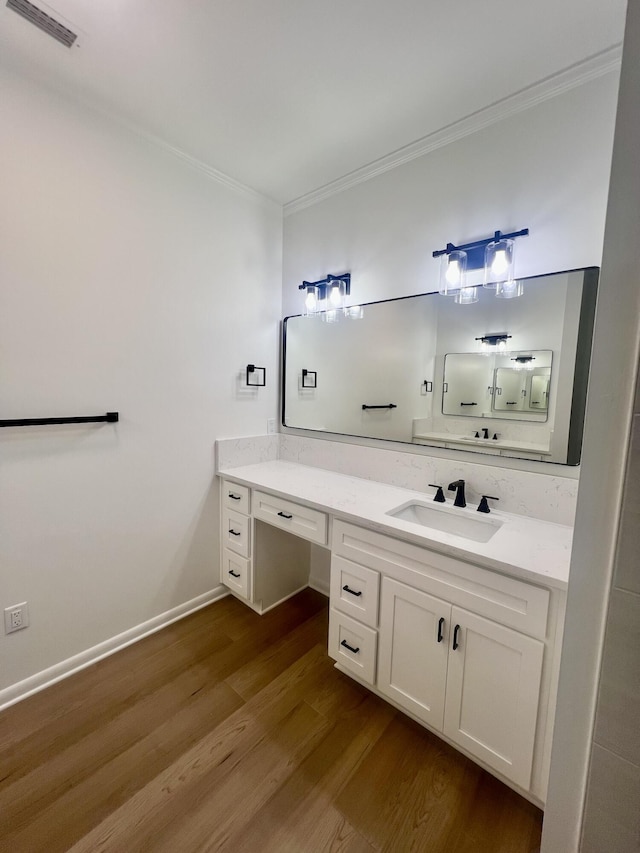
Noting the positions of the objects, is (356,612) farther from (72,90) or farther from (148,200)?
(72,90)

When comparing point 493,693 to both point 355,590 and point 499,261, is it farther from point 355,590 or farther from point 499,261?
point 499,261

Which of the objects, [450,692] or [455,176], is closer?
[450,692]

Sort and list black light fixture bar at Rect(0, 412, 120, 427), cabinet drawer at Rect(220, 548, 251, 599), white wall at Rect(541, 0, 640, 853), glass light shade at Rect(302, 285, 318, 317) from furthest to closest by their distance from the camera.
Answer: glass light shade at Rect(302, 285, 318, 317) → cabinet drawer at Rect(220, 548, 251, 599) → black light fixture bar at Rect(0, 412, 120, 427) → white wall at Rect(541, 0, 640, 853)

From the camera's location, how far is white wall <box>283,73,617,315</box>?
1.42m

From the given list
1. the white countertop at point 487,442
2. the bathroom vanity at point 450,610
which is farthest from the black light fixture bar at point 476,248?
the bathroom vanity at point 450,610

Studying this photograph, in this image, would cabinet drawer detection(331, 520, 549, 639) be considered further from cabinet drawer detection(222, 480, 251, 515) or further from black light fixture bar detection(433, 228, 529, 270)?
black light fixture bar detection(433, 228, 529, 270)

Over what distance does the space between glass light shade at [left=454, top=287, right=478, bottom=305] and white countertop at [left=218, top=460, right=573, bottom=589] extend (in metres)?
1.01

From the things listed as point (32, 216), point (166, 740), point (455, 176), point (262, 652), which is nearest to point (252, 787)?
point (166, 740)

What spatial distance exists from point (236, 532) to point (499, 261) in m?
2.06

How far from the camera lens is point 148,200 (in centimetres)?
184

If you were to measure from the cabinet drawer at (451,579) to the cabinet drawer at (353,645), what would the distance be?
314 mm

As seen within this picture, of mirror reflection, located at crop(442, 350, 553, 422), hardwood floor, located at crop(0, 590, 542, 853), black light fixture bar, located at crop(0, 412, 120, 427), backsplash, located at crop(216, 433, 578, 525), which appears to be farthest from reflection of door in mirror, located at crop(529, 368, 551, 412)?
black light fixture bar, located at crop(0, 412, 120, 427)

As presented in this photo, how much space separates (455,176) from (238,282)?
1.35 meters

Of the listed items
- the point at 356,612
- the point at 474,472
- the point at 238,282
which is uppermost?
the point at 238,282
